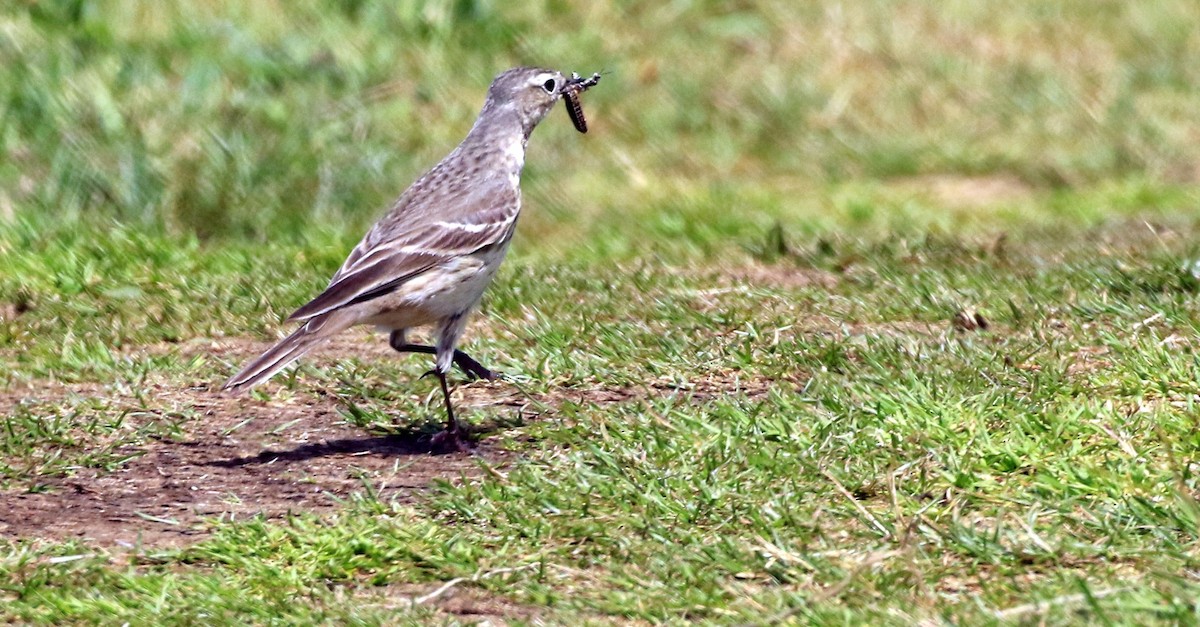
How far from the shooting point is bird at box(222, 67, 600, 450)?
591 cm

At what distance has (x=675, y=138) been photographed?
11383 mm

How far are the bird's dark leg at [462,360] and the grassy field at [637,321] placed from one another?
0.46ft

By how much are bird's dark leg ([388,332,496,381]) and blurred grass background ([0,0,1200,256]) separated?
2760 mm

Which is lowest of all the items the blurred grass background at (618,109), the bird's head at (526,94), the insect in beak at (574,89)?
the blurred grass background at (618,109)

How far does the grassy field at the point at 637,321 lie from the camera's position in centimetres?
474

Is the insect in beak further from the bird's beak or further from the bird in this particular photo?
the bird

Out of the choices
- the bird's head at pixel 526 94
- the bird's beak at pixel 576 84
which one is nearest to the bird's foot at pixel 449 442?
the bird's head at pixel 526 94

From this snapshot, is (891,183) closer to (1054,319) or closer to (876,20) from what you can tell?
(876,20)

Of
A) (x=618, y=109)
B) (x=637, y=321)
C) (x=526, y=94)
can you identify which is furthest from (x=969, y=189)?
(x=526, y=94)

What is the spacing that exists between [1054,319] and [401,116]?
16.3ft

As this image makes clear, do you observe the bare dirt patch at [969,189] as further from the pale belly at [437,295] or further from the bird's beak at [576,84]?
the pale belly at [437,295]

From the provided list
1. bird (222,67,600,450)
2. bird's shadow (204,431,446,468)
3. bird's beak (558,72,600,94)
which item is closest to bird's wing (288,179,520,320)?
bird (222,67,600,450)

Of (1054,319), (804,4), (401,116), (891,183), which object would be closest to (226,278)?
(401,116)

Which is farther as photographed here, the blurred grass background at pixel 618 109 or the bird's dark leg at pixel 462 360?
the blurred grass background at pixel 618 109
